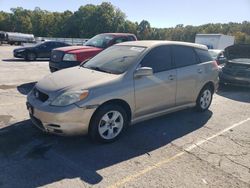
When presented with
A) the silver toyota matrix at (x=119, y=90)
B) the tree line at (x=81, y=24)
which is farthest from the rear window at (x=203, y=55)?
the tree line at (x=81, y=24)

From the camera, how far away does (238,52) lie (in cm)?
1052

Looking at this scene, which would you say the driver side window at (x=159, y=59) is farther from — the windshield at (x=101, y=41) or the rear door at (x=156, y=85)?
the windshield at (x=101, y=41)

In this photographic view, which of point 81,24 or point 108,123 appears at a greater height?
point 81,24

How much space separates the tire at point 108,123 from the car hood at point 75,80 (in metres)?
0.45

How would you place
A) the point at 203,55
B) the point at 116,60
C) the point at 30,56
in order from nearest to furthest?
1. the point at 116,60
2. the point at 203,55
3. the point at 30,56

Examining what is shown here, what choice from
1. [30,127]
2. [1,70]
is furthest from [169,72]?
[1,70]

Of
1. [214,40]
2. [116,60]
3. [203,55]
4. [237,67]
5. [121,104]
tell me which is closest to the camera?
[121,104]

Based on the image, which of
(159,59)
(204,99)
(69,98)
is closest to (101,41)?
(204,99)

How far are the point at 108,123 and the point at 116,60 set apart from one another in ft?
4.43

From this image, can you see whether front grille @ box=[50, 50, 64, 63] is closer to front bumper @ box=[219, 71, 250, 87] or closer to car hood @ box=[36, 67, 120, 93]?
car hood @ box=[36, 67, 120, 93]

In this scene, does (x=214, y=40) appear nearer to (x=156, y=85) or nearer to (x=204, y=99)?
(x=204, y=99)

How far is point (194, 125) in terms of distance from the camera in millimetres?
6059

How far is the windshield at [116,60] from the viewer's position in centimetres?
530

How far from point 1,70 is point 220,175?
35.4ft
